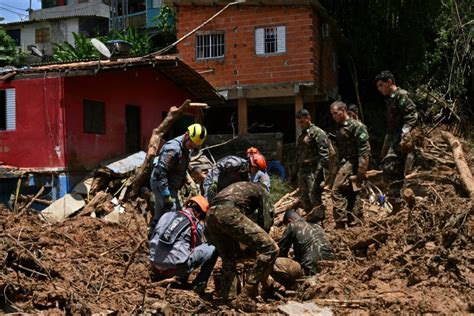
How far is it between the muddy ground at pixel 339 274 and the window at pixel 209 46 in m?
11.9

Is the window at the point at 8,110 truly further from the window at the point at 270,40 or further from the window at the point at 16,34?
the window at the point at 16,34

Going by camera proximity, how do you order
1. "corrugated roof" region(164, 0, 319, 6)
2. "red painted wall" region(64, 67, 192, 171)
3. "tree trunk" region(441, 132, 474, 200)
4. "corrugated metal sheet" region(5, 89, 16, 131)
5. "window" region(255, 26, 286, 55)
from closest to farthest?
"tree trunk" region(441, 132, 474, 200), "red painted wall" region(64, 67, 192, 171), "corrugated metal sheet" region(5, 89, 16, 131), "corrugated roof" region(164, 0, 319, 6), "window" region(255, 26, 286, 55)

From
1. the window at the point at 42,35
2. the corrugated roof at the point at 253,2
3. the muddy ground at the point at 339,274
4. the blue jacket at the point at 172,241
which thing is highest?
the window at the point at 42,35

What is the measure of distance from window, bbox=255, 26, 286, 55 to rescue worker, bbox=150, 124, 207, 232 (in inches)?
423

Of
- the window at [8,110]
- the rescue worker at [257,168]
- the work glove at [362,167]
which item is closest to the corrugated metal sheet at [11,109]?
the window at [8,110]

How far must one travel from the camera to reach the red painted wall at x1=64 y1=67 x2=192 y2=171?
1384 centimetres

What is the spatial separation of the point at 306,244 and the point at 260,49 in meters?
12.7

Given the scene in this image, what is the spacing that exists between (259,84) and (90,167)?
658 centimetres

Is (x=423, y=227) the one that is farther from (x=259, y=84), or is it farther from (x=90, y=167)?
(x=259, y=84)

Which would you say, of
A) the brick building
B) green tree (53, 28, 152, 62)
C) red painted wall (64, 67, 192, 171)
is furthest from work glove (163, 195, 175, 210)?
green tree (53, 28, 152, 62)

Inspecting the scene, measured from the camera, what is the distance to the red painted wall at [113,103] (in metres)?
13.8

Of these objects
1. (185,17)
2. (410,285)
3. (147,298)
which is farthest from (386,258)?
(185,17)

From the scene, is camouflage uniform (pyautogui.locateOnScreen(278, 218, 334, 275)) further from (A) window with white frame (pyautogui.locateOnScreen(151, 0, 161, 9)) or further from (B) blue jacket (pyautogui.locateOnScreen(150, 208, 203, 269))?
(A) window with white frame (pyautogui.locateOnScreen(151, 0, 161, 9))

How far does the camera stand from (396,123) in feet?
27.0
